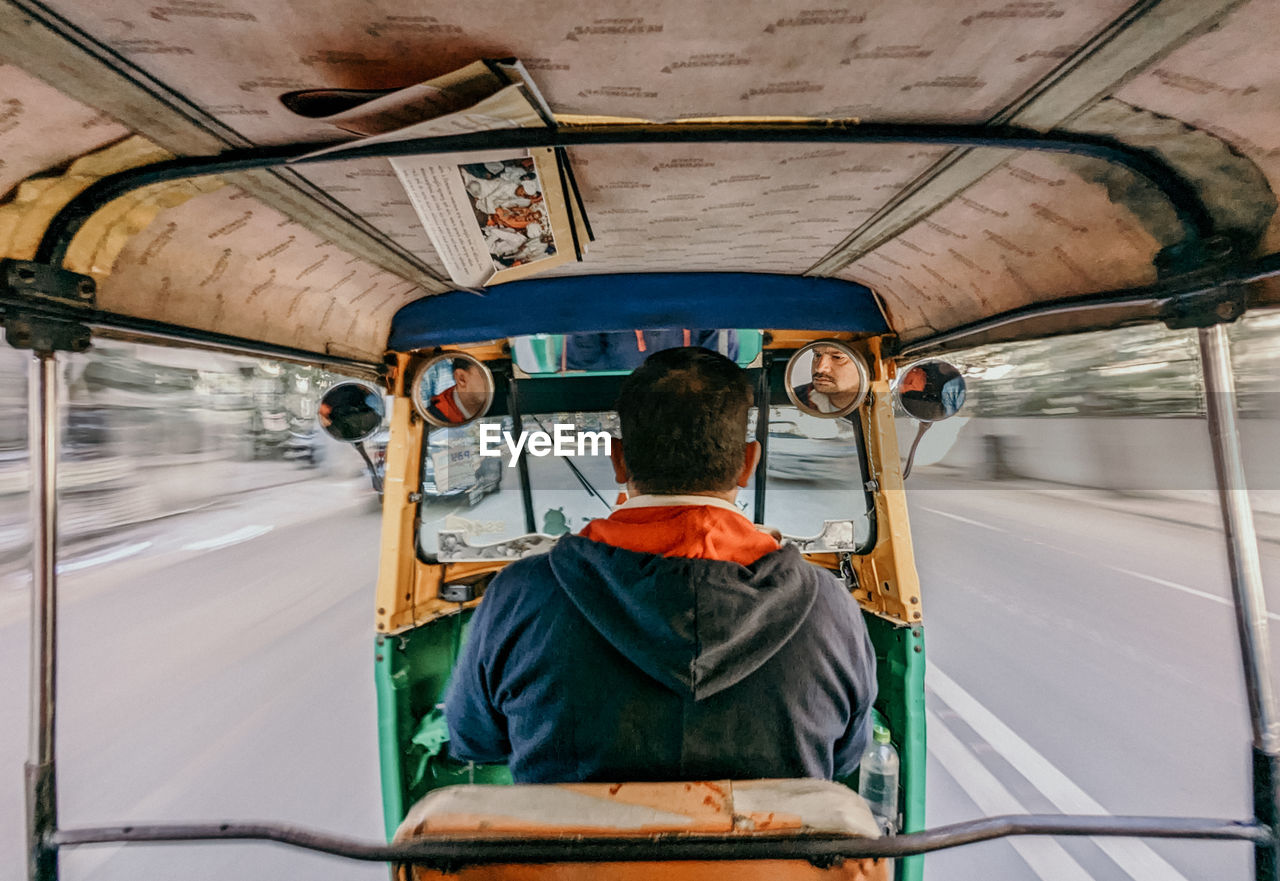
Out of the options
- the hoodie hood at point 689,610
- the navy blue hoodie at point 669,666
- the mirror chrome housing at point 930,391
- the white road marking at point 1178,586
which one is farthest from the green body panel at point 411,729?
the white road marking at point 1178,586

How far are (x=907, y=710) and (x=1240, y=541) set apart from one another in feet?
4.47

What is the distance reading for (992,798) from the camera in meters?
3.60

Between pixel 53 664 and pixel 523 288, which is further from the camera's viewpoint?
pixel 523 288

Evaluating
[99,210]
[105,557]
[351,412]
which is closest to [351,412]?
[351,412]

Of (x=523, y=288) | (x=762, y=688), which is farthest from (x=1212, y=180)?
(x=523, y=288)

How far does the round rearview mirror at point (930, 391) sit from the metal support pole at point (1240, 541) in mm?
904

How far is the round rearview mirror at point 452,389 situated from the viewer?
2584mm

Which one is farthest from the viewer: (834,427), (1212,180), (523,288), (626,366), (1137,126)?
(834,427)

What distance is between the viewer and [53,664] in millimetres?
1326

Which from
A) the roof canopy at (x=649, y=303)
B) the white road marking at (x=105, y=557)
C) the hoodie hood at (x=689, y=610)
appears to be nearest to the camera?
the hoodie hood at (x=689, y=610)

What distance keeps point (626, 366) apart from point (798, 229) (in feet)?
3.75

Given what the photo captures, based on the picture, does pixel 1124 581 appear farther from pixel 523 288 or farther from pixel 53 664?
pixel 53 664

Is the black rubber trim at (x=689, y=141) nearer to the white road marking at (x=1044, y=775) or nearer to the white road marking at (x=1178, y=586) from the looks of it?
the white road marking at (x=1044, y=775)

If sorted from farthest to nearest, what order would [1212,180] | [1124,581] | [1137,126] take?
[1124,581]
[1212,180]
[1137,126]
